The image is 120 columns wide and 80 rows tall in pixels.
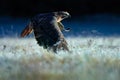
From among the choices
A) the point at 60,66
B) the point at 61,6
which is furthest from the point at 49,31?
the point at 61,6

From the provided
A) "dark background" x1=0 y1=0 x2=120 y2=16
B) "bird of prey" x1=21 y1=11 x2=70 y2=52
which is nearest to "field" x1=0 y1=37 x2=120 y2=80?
"bird of prey" x1=21 y1=11 x2=70 y2=52

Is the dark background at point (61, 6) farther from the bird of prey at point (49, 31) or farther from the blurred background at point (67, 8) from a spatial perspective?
the bird of prey at point (49, 31)

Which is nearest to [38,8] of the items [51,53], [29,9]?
[29,9]

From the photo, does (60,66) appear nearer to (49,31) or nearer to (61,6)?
(49,31)

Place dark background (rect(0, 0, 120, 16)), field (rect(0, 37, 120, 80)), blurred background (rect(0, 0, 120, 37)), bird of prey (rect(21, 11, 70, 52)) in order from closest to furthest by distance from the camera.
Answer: field (rect(0, 37, 120, 80)), bird of prey (rect(21, 11, 70, 52)), blurred background (rect(0, 0, 120, 37)), dark background (rect(0, 0, 120, 16))

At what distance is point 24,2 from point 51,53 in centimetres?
1497

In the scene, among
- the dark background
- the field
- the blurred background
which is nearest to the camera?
the field

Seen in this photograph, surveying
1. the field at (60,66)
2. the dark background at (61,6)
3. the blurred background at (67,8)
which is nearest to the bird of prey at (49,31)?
the field at (60,66)

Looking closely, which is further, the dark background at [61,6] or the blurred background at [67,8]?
the dark background at [61,6]

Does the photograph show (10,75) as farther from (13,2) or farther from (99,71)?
(13,2)

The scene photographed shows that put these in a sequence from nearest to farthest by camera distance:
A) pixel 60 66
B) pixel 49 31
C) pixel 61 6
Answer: pixel 60 66, pixel 49 31, pixel 61 6

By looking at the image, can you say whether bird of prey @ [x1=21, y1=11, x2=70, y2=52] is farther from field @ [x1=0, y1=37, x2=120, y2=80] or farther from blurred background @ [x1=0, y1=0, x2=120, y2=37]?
blurred background @ [x1=0, y1=0, x2=120, y2=37]

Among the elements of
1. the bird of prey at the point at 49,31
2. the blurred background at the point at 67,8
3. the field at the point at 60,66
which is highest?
the bird of prey at the point at 49,31

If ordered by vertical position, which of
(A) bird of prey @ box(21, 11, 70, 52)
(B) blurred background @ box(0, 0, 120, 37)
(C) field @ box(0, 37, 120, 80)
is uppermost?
(A) bird of prey @ box(21, 11, 70, 52)
